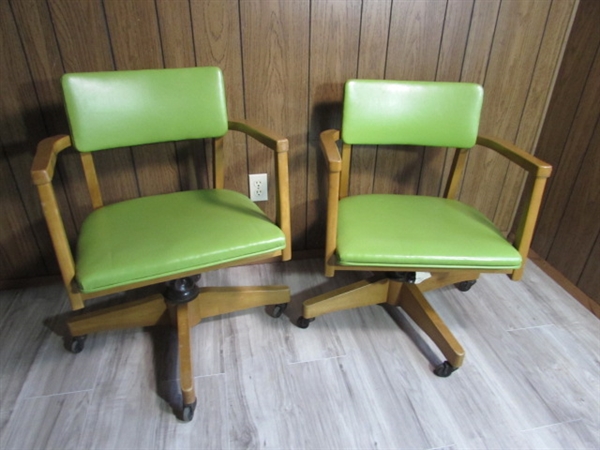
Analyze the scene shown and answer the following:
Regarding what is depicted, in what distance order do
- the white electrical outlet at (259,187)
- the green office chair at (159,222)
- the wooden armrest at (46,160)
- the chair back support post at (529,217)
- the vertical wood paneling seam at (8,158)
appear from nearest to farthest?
the wooden armrest at (46,160), the green office chair at (159,222), the chair back support post at (529,217), the vertical wood paneling seam at (8,158), the white electrical outlet at (259,187)

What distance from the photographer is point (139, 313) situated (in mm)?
1305

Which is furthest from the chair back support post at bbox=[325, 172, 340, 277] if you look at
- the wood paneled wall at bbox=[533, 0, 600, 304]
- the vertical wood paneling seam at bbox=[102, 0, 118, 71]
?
the wood paneled wall at bbox=[533, 0, 600, 304]

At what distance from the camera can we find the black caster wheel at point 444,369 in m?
1.22

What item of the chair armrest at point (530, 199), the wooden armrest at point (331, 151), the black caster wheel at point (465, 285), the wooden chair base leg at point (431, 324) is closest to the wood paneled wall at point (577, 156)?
the black caster wheel at point (465, 285)

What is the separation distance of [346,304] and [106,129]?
95 cm

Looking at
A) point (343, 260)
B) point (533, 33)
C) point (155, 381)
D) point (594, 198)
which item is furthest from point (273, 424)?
point (533, 33)

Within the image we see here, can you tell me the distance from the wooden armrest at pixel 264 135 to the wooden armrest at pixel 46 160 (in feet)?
1.60

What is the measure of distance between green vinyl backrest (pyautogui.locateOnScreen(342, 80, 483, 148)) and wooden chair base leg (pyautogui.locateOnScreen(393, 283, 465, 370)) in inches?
20.8

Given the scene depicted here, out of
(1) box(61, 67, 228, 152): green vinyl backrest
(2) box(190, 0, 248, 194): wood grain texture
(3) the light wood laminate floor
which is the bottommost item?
(3) the light wood laminate floor

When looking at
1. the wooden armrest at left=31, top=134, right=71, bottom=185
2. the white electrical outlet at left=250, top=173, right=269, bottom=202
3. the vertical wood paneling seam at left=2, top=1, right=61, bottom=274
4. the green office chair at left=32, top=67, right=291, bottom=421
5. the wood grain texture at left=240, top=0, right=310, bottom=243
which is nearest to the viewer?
the wooden armrest at left=31, top=134, right=71, bottom=185

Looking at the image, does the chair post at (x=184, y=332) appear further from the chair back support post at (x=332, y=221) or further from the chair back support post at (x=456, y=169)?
the chair back support post at (x=456, y=169)

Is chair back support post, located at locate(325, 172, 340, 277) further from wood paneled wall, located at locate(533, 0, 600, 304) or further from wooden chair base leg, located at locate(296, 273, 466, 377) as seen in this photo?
wood paneled wall, located at locate(533, 0, 600, 304)

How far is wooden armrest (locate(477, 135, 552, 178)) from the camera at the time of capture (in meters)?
1.07

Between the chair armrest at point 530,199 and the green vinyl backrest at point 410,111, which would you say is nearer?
the chair armrest at point 530,199
